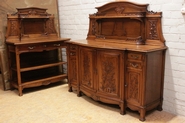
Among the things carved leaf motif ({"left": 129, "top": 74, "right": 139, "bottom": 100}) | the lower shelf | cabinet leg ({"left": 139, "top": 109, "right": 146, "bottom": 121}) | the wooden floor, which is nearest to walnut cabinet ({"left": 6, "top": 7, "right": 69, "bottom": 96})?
the lower shelf

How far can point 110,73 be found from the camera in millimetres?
2848

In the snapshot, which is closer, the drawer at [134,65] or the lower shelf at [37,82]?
the drawer at [134,65]

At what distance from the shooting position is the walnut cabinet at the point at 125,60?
2.59m

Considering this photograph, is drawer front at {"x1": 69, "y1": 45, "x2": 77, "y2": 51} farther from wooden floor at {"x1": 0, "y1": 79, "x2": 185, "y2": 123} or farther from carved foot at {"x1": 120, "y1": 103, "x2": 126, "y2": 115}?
carved foot at {"x1": 120, "y1": 103, "x2": 126, "y2": 115}

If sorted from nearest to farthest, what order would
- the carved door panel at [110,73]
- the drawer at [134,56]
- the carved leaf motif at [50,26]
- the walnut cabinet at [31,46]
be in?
the drawer at [134,56] < the carved door panel at [110,73] < the walnut cabinet at [31,46] < the carved leaf motif at [50,26]

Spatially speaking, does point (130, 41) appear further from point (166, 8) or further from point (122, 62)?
point (166, 8)

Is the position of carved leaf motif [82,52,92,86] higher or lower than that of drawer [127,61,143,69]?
lower

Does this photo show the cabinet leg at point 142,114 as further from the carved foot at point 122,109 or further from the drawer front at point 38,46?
the drawer front at point 38,46

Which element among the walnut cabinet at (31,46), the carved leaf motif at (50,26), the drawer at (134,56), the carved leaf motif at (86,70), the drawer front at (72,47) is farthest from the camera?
the carved leaf motif at (50,26)

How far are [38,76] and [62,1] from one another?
1.54 m

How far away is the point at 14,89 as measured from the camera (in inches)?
153

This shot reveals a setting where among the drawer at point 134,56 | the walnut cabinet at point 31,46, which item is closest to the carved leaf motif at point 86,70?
the drawer at point 134,56

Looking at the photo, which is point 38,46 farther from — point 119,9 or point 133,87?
point 133,87

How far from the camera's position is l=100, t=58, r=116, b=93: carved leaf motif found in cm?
282
